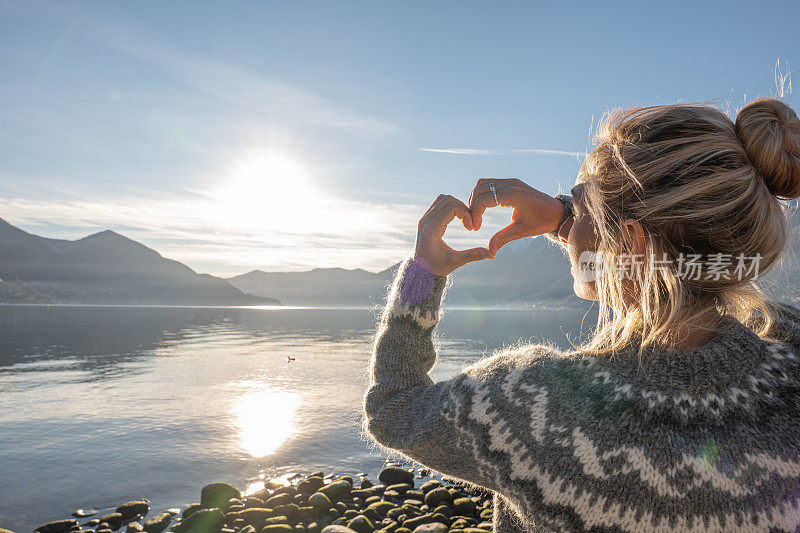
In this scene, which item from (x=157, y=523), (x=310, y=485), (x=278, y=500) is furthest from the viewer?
(x=310, y=485)

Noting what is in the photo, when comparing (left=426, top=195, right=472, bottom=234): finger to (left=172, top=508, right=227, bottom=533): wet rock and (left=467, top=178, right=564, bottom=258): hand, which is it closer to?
(left=467, top=178, right=564, bottom=258): hand

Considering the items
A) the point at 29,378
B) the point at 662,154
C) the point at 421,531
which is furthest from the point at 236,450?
the point at 29,378

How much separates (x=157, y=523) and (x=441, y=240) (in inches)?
392

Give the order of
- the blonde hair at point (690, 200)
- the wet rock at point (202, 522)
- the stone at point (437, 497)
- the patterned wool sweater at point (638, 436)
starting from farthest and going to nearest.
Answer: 1. the stone at point (437, 497)
2. the wet rock at point (202, 522)
3. the blonde hair at point (690, 200)
4. the patterned wool sweater at point (638, 436)

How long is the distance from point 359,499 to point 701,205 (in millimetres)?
10294

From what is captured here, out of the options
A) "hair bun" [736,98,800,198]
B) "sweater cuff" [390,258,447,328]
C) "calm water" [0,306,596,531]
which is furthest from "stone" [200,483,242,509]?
"hair bun" [736,98,800,198]

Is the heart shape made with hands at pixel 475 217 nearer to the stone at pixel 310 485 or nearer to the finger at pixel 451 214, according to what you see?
the finger at pixel 451 214

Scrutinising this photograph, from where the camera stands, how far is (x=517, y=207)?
7.44 feet

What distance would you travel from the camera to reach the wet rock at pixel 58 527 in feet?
29.9

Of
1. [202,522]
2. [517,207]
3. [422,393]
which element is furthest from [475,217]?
[202,522]

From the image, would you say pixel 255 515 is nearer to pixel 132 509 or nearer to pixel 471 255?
pixel 132 509

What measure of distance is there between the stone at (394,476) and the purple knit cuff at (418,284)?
10.4 meters

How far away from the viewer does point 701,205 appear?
68.4 inches

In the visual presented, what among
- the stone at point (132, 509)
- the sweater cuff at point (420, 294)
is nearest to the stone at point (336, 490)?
the stone at point (132, 509)
